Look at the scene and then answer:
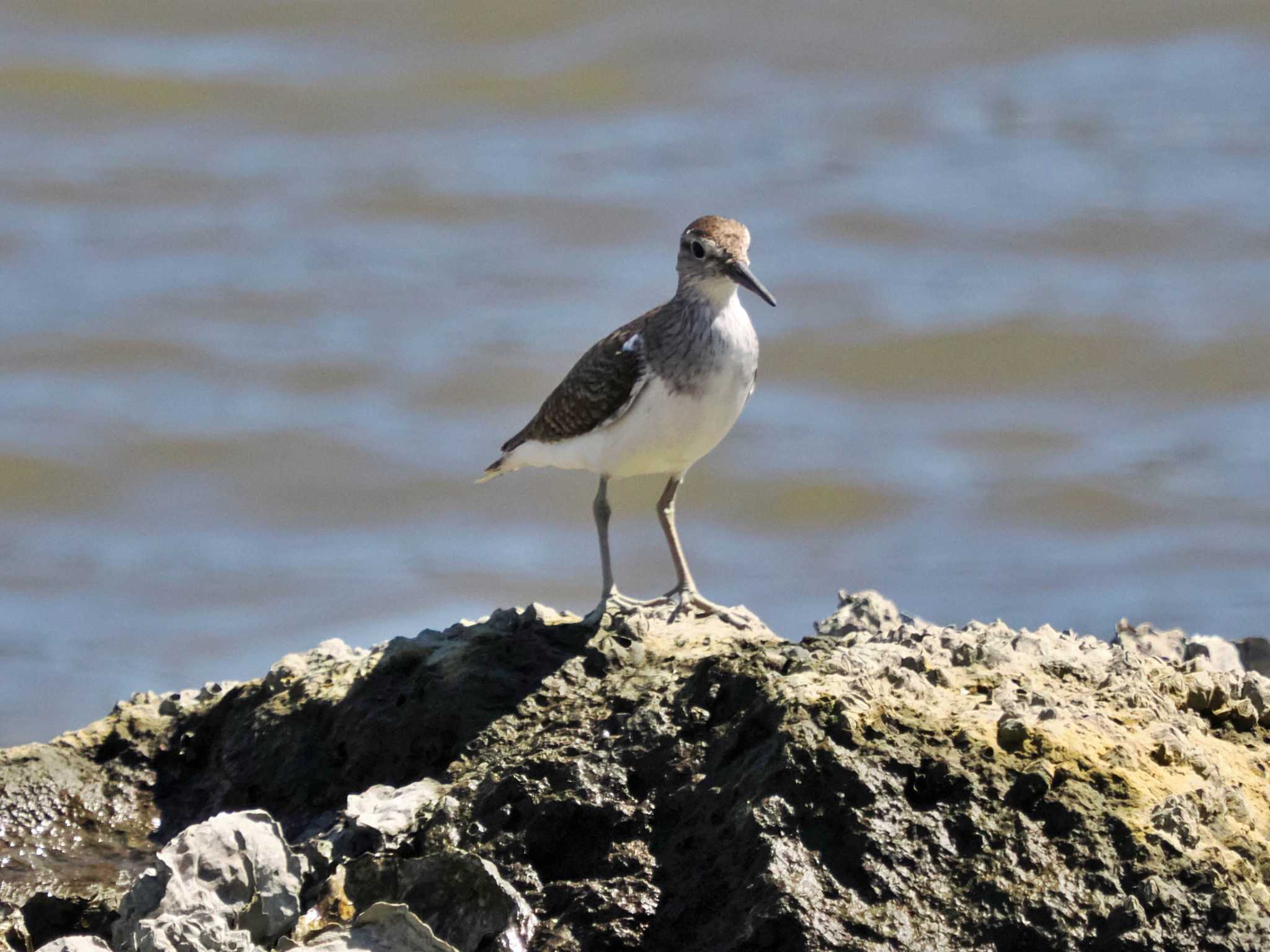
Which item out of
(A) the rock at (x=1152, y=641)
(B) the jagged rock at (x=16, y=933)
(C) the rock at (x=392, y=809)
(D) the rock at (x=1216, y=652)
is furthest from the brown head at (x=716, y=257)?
(B) the jagged rock at (x=16, y=933)

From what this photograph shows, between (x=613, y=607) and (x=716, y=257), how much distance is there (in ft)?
5.60

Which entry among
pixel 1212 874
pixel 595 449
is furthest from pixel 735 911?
pixel 595 449

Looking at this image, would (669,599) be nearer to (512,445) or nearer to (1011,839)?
(512,445)

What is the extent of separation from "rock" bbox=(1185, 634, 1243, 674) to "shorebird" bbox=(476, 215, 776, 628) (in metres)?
1.70

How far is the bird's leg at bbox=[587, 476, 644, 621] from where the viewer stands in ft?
17.6

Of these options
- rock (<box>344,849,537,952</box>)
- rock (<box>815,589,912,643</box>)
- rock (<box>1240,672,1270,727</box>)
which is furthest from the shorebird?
rock (<box>344,849,537,952</box>)

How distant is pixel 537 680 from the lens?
4.78 meters

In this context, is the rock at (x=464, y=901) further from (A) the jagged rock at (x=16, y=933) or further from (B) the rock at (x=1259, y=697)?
Result: (B) the rock at (x=1259, y=697)

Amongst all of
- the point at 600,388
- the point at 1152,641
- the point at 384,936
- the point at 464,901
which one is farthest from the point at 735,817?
the point at 600,388

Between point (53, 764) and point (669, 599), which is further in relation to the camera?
point (669, 599)

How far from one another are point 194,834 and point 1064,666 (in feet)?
7.64

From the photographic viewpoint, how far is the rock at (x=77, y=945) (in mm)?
3830

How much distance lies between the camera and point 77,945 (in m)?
3.85

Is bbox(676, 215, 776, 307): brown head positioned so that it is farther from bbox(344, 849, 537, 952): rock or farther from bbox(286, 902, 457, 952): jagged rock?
bbox(286, 902, 457, 952): jagged rock
